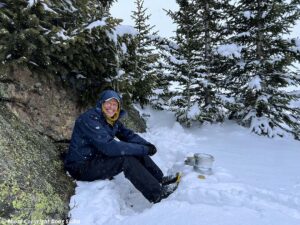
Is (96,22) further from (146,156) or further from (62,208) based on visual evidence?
(62,208)

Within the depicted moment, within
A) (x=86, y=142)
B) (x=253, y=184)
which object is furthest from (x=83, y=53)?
(x=253, y=184)

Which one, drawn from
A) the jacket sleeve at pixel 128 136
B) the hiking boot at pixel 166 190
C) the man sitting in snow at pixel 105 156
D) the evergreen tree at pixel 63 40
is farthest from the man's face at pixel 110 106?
the hiking boot at pixel 166 190

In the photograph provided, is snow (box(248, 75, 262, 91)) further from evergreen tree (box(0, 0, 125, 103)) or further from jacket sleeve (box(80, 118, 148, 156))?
jacket sleeve (box(80, 118, 148, 156))

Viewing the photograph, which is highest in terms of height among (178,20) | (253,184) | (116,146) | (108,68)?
(178,20)

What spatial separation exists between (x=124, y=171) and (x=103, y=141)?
591 millimetres

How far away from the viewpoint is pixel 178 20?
42.8ft

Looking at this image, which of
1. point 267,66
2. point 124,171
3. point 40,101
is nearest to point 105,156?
point 124,171

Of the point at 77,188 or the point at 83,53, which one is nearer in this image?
the point at 77,188

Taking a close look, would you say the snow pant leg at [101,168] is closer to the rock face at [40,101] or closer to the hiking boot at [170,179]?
the hiking boot at [170,179]

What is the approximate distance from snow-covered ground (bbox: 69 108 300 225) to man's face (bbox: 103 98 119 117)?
1185 mm

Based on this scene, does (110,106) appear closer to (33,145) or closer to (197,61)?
(33,145)

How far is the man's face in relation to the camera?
5.95m

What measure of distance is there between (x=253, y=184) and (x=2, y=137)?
4.09 m

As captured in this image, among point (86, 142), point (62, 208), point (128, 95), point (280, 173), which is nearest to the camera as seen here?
point (62, 208)
